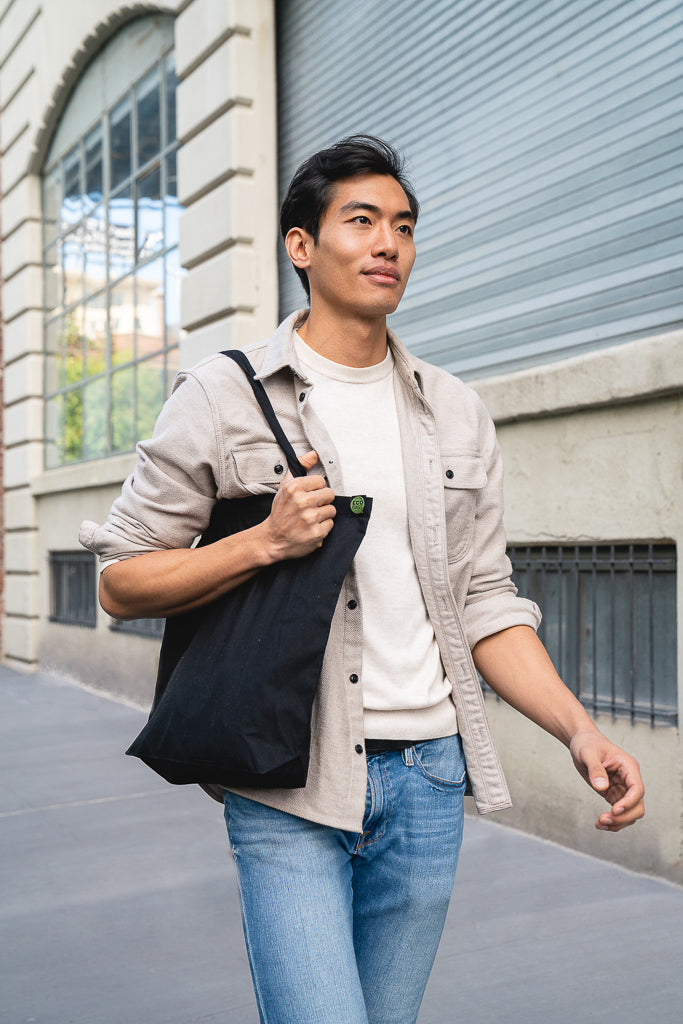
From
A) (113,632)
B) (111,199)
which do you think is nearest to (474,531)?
(113,632)

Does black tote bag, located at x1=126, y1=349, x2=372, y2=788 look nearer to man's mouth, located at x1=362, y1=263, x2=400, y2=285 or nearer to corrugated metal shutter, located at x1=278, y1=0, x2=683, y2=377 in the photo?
man's mouth, located at x1=362, y1=263, x2=400, y2=285

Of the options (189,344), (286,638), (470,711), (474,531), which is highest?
(189,344)

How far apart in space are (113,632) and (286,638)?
893 centimetres

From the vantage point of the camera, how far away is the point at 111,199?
36.9 feet

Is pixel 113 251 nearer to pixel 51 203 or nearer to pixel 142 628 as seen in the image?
pixel 51 203

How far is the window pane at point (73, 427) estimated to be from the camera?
39.5ft

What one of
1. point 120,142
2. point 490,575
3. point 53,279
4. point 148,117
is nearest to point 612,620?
point 490,575

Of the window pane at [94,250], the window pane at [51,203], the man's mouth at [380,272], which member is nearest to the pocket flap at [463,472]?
the man's mouth at [380,272]

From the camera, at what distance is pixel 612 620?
516 cm

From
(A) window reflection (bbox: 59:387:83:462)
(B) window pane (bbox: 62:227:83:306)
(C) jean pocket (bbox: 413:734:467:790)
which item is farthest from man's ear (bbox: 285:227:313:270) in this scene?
(B) window pane (bbox: 62:227:83:306)

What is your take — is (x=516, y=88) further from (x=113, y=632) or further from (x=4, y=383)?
(x=4, y=383)

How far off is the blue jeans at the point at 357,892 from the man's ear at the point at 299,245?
95cm

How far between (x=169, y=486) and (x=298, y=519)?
0.26 m

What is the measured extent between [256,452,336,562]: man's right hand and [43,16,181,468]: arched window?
26.5 ft
